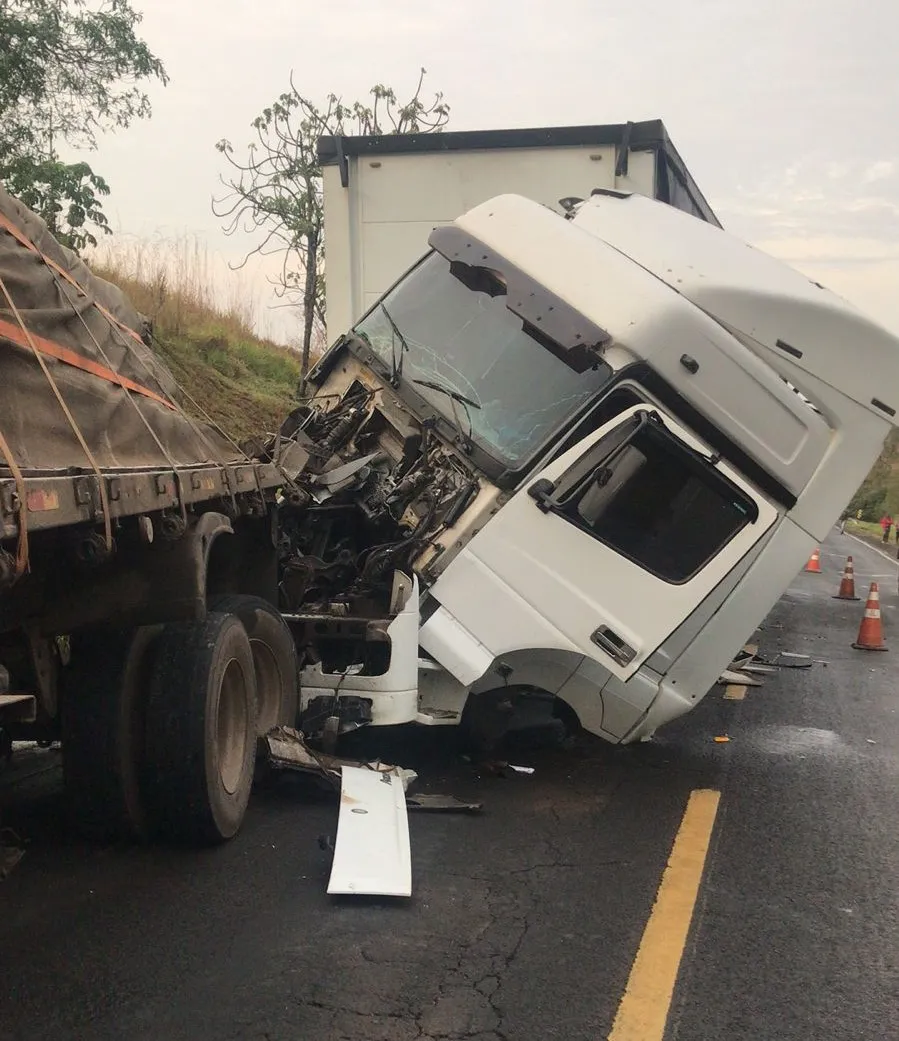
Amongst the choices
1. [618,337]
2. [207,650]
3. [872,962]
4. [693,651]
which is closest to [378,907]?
[207,650]

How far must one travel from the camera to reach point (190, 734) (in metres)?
4.57

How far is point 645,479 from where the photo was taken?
5852 mm

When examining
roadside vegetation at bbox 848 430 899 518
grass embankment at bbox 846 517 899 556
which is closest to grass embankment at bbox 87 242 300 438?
grass embankment at bbox 846 517 899 556

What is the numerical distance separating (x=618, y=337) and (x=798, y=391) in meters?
1.14

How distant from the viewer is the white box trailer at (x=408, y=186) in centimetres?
943

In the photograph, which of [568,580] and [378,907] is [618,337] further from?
[378,907]

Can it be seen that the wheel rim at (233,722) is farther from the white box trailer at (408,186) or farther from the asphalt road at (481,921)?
the white box trailer at (408,186)

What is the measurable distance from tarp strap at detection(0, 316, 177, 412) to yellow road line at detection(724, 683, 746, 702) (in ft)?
17.2

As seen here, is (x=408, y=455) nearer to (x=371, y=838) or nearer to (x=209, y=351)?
(x=371, y=838)

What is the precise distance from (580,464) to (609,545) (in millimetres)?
424

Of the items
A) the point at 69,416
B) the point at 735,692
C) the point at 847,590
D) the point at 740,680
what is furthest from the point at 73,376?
the point at 847,590

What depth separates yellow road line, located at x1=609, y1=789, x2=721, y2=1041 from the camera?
354 centimetres

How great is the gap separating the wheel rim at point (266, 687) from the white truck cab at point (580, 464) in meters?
0.26

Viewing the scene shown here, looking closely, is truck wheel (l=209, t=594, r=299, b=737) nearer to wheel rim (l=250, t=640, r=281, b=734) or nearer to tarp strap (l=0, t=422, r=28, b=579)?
wheel rim (l=250, t=640, r=281, b=734)
